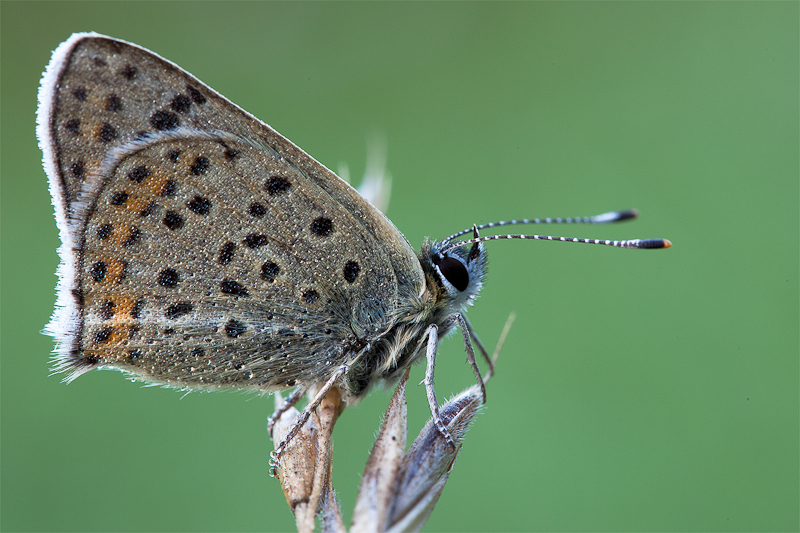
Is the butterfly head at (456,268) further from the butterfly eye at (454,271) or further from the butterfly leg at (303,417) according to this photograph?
the butterfly leg at (303,417)

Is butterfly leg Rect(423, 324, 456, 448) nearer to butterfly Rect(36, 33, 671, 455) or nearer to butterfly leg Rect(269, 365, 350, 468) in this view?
butterfly Rect(36, 33, 671, 455)

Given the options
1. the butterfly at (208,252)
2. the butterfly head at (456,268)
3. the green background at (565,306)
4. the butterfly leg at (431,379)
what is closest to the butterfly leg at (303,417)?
the butterfly at (208,252)

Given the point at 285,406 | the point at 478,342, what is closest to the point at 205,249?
the point at 285,406

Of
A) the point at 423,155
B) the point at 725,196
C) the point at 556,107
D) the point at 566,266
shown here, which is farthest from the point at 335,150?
the point at 725,196

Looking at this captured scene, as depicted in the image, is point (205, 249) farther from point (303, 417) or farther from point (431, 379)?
point (431, 379)

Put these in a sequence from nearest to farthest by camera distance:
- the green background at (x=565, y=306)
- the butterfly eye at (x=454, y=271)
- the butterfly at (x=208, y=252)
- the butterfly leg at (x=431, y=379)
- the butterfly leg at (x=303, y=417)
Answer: the butterfly leg at (x=431, y=379)
the butterfly leg at (x=303, y=417)
the butterfly at (x=208, y=252)
the butterfly eye at (x=454, y=271)
the green background at (x=565, y=306)

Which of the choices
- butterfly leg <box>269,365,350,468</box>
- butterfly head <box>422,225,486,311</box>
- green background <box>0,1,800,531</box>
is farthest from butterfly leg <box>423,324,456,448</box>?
green background <box>0,1,800,531</box>
